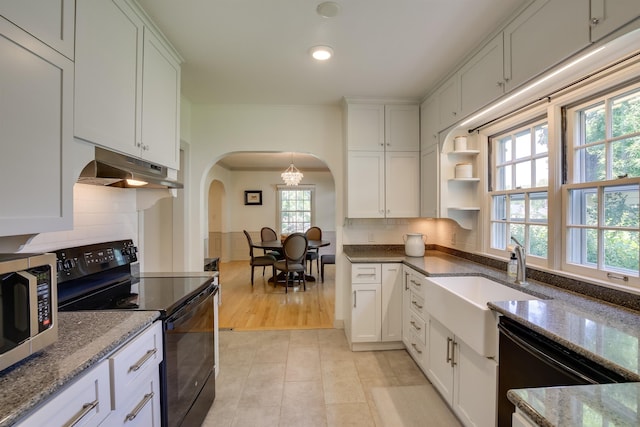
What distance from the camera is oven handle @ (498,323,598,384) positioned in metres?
0.95

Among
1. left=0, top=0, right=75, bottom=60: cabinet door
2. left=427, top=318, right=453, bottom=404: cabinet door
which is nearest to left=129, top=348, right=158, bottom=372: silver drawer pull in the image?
left=0, top=0, right=75, bottom=60: cabinet door

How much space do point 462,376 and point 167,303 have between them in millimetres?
1724

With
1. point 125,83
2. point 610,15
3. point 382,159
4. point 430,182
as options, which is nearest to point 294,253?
point 382,159

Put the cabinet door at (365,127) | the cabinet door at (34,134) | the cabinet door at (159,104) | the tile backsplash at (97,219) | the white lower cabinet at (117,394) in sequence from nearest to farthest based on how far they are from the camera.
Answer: the white lower cabinet at (117,394) → the cabinet door at (34,134) → the tile backsplash at (97,219) → the cabinet door at (159,104) → the cabinet door at (365,127)

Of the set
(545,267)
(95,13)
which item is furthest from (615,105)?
(95,13)

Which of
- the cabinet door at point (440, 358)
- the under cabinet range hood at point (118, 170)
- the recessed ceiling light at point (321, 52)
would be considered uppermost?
the recessed ceiling light at point (321, 52)

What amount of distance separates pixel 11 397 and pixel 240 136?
110 inches

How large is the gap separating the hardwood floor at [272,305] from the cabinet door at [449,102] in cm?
251

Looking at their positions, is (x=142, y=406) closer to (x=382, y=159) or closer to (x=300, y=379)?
(x=300, y=379)

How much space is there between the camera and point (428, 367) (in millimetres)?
2154

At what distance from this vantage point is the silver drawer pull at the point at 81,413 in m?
0.83

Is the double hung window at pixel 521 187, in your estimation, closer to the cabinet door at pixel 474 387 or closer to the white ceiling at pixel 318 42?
the white ceiling at pixel 318 42

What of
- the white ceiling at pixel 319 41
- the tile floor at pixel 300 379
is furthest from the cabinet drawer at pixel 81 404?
the white ceiling at pixel 319 41

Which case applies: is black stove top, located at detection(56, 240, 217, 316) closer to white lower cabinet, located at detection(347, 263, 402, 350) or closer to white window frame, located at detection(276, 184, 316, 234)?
white lower cabinet, located at detection(347, 263, 402, 350)
